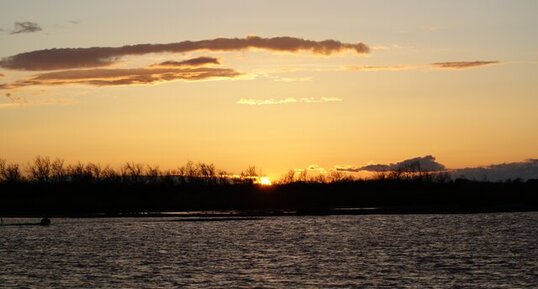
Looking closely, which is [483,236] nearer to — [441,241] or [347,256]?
[441,241]

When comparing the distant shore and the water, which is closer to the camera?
the water

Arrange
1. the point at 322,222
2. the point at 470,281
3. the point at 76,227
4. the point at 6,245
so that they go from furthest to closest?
the point at 322,222
the point at 76,227
the point at 6,245
the point at 470,281

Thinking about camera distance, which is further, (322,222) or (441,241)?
(322,222)

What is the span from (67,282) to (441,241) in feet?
158

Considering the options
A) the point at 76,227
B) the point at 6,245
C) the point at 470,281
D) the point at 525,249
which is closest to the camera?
the point at 470,281

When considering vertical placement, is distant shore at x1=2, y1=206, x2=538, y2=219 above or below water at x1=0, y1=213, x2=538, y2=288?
above

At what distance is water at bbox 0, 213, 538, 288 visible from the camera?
2234 inches

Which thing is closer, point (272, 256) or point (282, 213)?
point (272, 256)

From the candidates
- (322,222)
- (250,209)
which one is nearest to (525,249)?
(322,222)

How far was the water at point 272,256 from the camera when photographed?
56.8 m

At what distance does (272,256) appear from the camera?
250 feet

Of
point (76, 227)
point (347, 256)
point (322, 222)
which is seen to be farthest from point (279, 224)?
point (347, 256)

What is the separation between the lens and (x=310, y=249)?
84125 mm

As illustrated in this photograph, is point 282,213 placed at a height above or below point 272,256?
above
